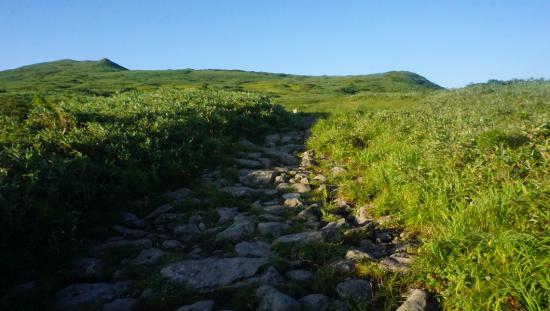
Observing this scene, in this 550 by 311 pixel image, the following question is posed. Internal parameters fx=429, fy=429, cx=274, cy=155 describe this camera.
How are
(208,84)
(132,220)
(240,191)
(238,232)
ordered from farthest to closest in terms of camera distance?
(208,84) → (240,191) → (132,220) → (238,232)

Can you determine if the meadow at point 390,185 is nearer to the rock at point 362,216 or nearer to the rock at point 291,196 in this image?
the rock at point 362,216

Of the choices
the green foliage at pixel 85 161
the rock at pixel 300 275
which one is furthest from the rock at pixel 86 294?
the rock at pixel 300 275

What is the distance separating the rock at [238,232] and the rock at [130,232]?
4.40ft

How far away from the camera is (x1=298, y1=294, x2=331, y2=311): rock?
4.72 meters

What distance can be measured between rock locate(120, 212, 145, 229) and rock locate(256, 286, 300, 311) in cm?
350

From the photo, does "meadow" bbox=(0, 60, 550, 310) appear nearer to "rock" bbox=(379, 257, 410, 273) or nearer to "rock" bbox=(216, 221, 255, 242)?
"rock" bbox=(379, 257, 410, 273)


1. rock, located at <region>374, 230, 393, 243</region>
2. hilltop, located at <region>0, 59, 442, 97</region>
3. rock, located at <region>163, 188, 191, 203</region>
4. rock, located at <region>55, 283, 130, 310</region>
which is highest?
hilltop, located at <region>0, 59, 442, 97</region>

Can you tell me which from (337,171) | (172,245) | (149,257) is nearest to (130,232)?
(172,245)

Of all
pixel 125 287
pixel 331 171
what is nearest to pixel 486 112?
pixel 331 171

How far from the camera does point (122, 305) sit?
16.1 ft

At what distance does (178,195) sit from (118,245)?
2.62 m

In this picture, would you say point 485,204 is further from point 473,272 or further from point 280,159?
point 280,159

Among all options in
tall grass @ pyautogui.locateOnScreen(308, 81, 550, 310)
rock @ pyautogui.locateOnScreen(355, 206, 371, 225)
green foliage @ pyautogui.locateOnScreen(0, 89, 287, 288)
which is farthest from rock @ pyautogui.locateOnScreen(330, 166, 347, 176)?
green foliage @ pyautogui.locateOnScreen(0, 89, 287, 288)

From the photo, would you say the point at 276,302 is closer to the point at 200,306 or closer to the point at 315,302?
the point at 315,302
